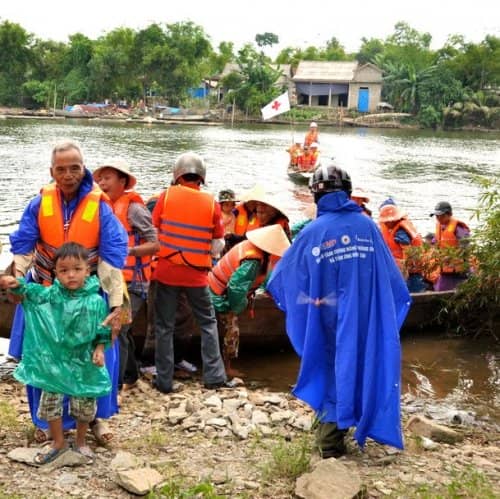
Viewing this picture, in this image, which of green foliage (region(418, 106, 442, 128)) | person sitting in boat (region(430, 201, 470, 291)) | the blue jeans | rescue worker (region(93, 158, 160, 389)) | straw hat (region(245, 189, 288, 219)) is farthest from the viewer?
green foliage (region(418, 106, 442, 128))

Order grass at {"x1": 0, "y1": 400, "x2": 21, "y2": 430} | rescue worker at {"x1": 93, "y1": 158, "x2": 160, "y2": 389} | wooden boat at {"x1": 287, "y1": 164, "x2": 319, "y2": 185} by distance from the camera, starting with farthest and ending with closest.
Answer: wooden boat at {"x1": 287, "y1": 164, "x2": 319, "y2": 185} < rescue worker at {"x1": 93, "y1": 158, "x2": 160, "y2": 389} < grass at {"x1": 0, "y1": 400, "x2": 21, "y2": 430}

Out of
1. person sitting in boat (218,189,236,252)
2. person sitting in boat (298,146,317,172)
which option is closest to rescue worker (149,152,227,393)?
person sitting in boat (218,189,236,252)

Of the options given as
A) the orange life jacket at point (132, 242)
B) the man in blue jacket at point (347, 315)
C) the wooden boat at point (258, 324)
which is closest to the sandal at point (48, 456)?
the man in blue jacket at point (347, 315)

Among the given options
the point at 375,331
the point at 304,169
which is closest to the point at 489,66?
the point at 304,169

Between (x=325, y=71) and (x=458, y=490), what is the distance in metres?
65.0

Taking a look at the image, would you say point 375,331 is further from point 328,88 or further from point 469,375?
point 328,88

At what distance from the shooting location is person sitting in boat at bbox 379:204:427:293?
27.0 feet

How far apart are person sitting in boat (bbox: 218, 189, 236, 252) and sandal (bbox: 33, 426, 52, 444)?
3947mm

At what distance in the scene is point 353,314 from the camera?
384cm

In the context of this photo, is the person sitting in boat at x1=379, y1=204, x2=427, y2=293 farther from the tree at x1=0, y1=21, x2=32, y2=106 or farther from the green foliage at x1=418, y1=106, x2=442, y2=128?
the tree at x1=0, y1=21, x2=32, y2=106

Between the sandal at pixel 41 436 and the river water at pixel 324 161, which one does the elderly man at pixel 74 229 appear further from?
the river water at pixel 324 161

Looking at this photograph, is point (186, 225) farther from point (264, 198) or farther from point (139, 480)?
point (139, 480)

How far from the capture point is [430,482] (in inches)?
144

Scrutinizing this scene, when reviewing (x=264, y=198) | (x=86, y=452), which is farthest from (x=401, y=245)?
(x=86, y=452)
